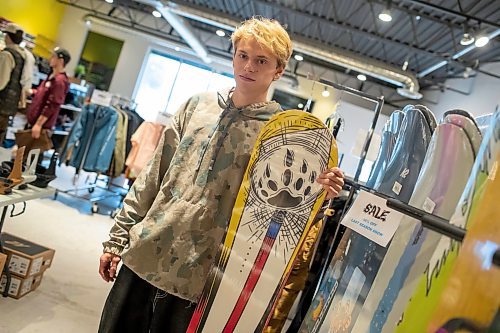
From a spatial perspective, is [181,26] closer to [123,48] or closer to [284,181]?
[123,48]

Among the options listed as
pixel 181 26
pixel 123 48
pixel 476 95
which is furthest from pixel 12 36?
pixel 123 48

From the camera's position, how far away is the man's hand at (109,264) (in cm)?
145

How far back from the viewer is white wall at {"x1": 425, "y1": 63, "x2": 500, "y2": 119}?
7172 millimetres

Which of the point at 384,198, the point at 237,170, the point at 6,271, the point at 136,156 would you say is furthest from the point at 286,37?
the point at 136,156

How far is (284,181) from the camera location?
148 centimetres

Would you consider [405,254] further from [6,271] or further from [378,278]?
[6,271]

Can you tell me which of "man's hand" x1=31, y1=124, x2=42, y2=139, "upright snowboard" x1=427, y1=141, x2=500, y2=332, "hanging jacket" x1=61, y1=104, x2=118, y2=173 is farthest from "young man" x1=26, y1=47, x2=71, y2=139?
"upright snowboard" x1=427, y1=141, x2=500, y2=332

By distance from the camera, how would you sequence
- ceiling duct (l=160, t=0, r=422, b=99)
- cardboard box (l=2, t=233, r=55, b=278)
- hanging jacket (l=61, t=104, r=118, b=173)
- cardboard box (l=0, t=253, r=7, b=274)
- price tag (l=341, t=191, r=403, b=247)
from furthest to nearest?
ceiling duct (l=160, t=0, r=422, b=99) < hanging jacket (l=61, t=104, r=118, b=173) < cardboard box (l=2, t=233, r=55, b=278) < cardboard box (l=0, t=253, r=7, b=274) < price tag (l=341, t=191, r=403, b=247)

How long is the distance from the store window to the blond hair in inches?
453

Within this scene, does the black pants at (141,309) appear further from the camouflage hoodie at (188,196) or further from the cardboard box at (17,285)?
the cardboard box at (17,285)

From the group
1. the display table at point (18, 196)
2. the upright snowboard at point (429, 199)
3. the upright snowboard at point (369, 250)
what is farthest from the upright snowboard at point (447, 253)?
the display table at point (18, 196)

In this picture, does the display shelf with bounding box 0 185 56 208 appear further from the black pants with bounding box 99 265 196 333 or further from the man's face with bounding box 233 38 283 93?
the man's face with bounding box 233 38 283 93

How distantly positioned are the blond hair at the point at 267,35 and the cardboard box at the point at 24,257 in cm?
199

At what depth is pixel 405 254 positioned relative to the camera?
1.07 m
